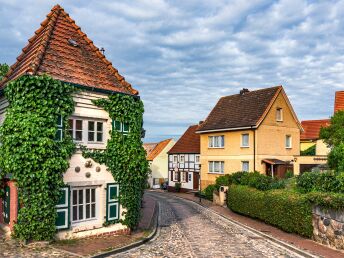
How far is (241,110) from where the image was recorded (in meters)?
35.7

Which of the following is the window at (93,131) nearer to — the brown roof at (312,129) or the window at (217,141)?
the window at (217,141)

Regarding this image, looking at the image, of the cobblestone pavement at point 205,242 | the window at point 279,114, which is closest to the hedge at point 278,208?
the cobblestone pavement at point 205,242

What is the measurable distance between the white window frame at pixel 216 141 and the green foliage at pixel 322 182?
18.0 m

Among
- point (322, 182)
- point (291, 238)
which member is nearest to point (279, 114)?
point (322, 182)

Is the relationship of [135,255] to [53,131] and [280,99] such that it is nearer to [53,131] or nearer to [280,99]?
[53,131]

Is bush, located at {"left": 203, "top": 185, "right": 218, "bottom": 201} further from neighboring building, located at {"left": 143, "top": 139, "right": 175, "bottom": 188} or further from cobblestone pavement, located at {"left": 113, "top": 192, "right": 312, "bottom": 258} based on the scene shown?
neighboring building, located at {"left": 143, "top": 139, "right": 175, "bottom": 188}

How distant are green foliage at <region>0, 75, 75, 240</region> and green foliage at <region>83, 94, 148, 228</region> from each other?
2203mm

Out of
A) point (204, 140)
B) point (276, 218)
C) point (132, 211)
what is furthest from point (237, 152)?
point (132, 211)

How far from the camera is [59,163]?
13.2m

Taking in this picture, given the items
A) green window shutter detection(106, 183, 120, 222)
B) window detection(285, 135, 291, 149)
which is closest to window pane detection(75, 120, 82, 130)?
green window shutter detection(106, 183, 120, 222)

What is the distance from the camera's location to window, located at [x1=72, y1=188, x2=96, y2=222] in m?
14.2

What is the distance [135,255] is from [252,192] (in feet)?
37.3

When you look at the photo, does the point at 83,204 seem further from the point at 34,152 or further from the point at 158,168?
the point at 158,168

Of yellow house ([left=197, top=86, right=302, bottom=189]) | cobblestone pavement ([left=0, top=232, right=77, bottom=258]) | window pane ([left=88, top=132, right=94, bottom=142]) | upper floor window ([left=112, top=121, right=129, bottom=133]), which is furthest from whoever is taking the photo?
yellow house ([left=197, top=86, right=302, bottom=189])
